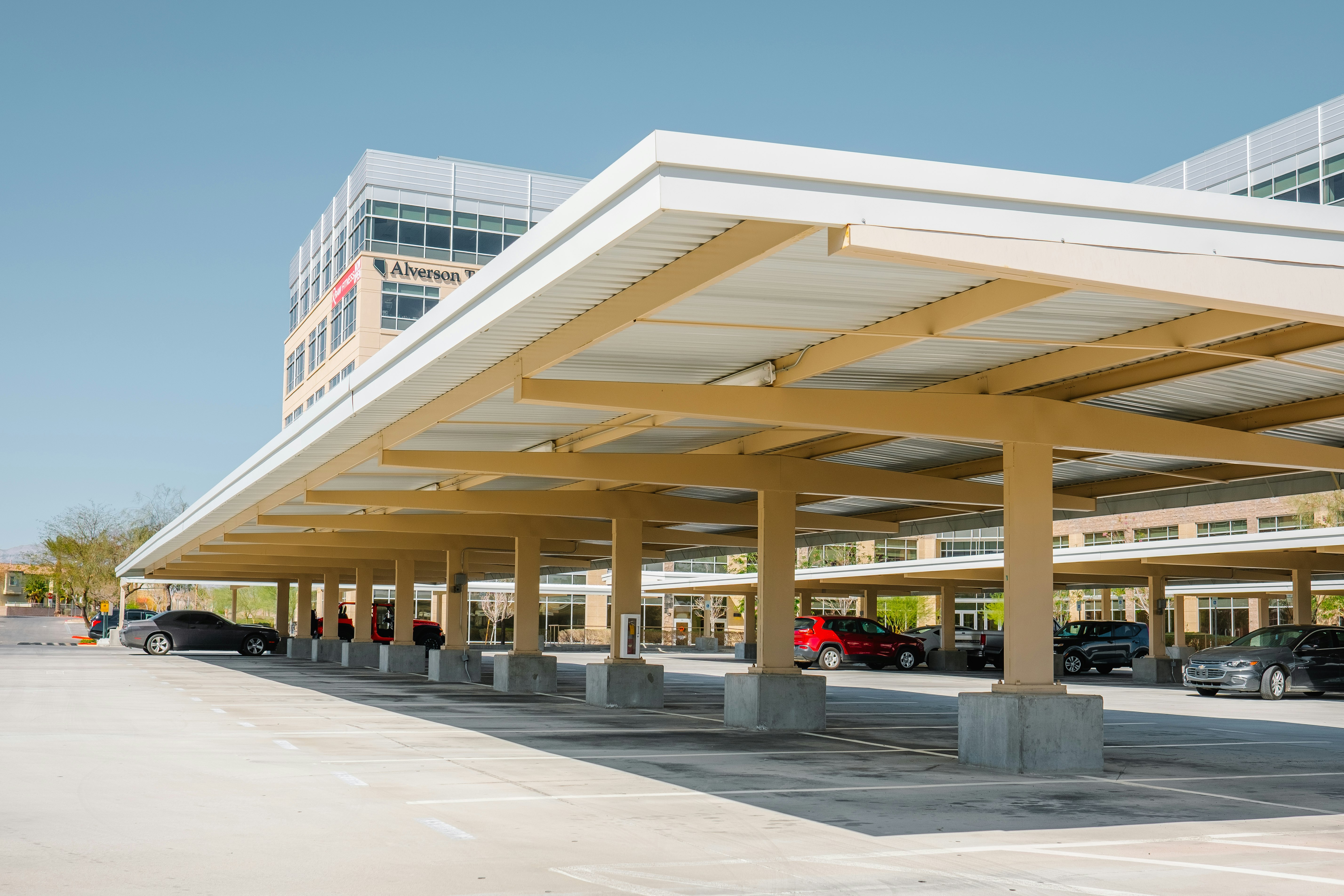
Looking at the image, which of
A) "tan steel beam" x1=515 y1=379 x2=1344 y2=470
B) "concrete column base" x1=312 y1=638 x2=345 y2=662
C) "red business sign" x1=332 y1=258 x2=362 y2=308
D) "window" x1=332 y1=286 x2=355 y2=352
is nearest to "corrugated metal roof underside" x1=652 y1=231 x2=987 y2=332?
"tan steel beam" x1=515 y1=379 x2=1344 y2=470

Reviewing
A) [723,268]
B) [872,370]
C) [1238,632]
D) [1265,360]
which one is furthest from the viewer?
[1238,632]

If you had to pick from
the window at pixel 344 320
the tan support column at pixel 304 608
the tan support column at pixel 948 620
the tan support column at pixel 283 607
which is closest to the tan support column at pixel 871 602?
the tan support column at pixel 948 620

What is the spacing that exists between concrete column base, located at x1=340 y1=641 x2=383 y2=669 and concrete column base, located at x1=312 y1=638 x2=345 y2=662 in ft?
10.0

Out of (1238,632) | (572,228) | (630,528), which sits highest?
(572,228)

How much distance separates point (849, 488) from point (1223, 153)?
2215 inches

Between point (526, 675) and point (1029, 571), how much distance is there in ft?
47.2

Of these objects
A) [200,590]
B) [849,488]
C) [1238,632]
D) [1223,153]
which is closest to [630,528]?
[849,488]

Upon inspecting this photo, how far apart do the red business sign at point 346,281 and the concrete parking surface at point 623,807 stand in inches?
1999

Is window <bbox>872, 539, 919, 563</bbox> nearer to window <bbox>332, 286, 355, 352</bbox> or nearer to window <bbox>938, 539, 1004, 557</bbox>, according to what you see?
window <bbox>938, 539, 1004, 557</bbox>

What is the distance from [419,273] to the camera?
68.6 meters

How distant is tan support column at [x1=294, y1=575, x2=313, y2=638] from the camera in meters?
45.0

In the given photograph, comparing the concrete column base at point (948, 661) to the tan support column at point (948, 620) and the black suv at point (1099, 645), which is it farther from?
the black suv at point (1099, 645)

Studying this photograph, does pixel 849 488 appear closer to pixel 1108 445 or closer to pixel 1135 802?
pixel 1108 445

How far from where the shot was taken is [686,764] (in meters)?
12.8
